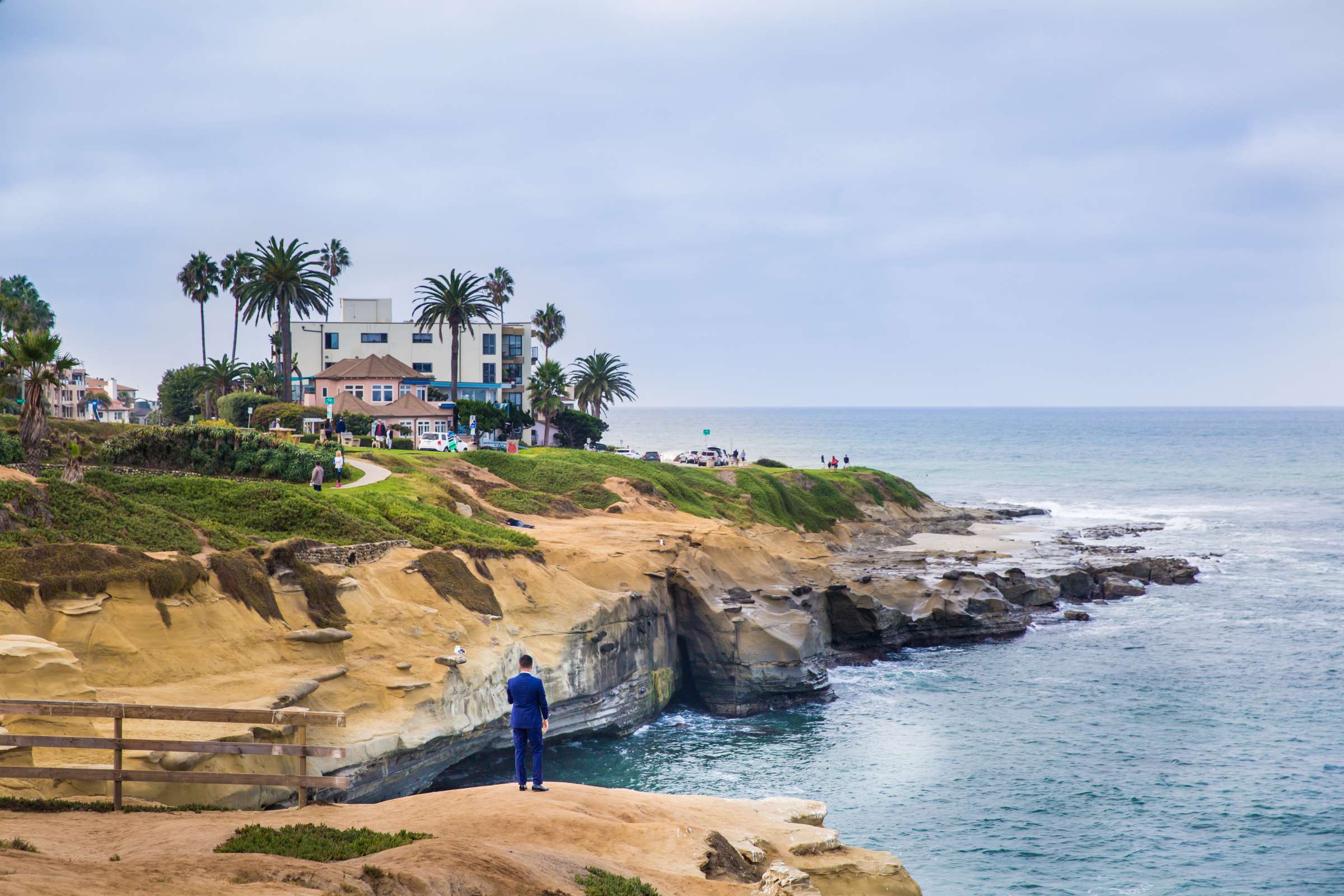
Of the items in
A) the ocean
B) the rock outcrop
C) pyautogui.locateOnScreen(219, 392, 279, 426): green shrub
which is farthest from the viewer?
pyautogui.locateOnScreen(219, 392, 279, 426): green shrub

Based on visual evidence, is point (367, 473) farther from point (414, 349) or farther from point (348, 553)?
point (414, 349)

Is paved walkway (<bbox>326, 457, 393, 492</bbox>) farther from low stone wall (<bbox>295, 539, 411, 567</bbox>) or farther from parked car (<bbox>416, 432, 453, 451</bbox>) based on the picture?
parked car (<bbox>416, 432, 453, 451</bbox>)

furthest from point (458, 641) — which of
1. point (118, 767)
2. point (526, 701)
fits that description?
point (118, 767)

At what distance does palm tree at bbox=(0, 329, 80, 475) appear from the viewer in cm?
3183

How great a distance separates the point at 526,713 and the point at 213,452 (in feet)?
110

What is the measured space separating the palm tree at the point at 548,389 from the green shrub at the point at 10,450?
61.1m

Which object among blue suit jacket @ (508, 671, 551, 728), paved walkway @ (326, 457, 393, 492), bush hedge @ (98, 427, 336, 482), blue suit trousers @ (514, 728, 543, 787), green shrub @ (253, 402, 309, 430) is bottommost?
blue suit trousers @ (514, 728, 543, 787)

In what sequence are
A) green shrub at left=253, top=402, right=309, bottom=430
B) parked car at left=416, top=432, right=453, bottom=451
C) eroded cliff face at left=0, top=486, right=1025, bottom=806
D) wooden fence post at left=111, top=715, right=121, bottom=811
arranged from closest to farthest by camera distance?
wooden fence post at left=111, top=715, right=121, bottom=811 → eroded cliff face at left=0, top=486, right=1025, bottom=806 → parked car at left=416, top=432, right=453, bottom=451 → green shrub at left=253, top=402, right=309, bottom=430

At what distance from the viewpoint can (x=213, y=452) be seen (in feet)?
147

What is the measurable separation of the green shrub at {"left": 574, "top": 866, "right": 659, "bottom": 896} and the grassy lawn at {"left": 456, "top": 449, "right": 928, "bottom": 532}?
→ 41.0 m

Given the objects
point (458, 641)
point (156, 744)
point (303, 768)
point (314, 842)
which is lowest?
point (458, 641)

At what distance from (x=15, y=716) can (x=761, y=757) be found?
2326 cm

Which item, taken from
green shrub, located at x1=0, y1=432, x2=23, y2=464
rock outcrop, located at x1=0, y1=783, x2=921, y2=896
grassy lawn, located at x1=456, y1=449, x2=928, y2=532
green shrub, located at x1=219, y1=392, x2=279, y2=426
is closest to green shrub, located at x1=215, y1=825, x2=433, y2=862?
rock outcrop, located at x1=0, y1=783, x2=921, y2=896

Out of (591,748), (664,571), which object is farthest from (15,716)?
(664,571)
